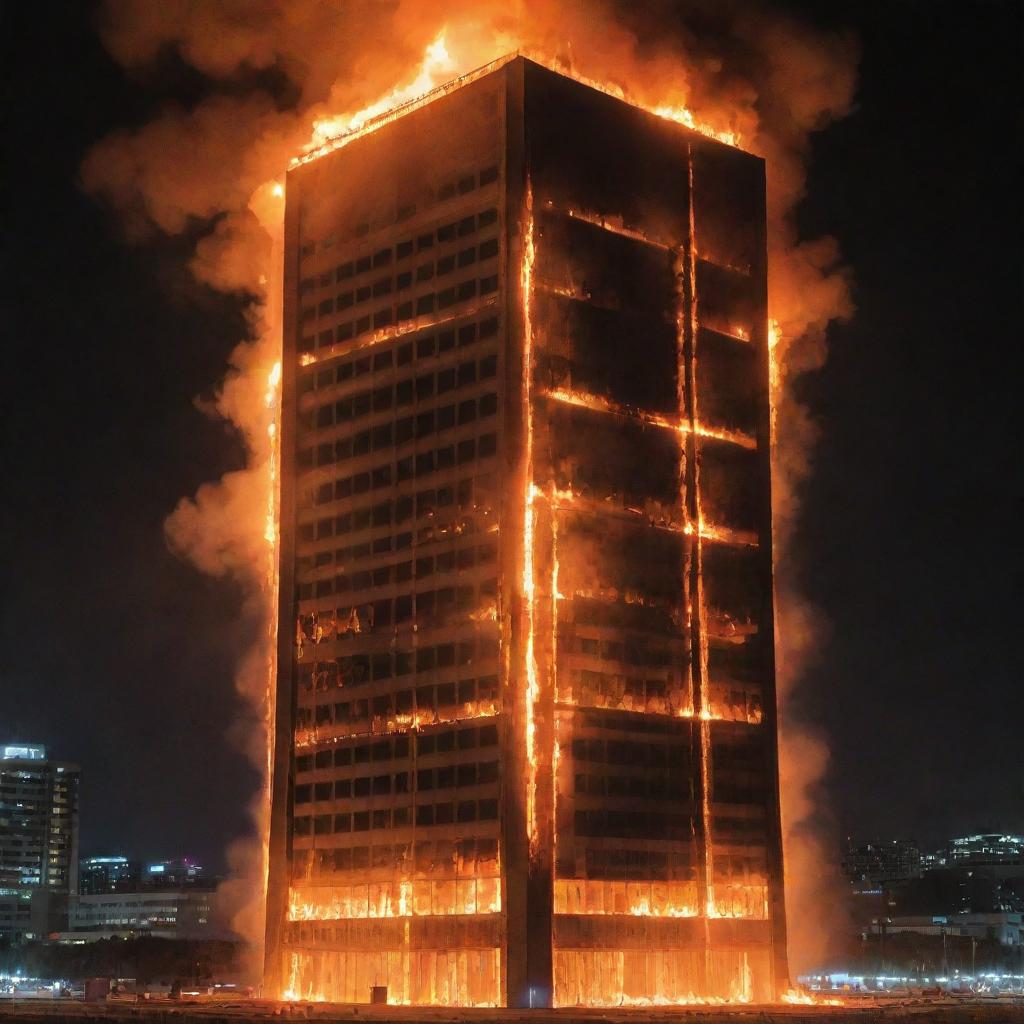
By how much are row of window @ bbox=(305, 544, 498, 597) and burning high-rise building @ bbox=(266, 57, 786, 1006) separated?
27 cm

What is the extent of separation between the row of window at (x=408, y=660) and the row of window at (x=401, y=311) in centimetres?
1954

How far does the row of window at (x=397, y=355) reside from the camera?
120562mm

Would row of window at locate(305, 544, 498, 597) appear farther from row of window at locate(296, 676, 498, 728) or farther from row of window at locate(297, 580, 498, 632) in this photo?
row of window at locate(296, 676, 498, 728)

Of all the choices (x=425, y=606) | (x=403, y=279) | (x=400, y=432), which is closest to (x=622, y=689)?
(x=425, y=606)

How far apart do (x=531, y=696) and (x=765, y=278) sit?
3956cm

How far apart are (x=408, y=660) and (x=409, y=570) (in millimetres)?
5832

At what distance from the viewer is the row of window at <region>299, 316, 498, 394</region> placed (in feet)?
396

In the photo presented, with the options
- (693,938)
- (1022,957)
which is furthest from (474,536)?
(1022,957)

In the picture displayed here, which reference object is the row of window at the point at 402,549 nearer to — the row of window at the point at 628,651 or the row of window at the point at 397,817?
the row of window at the point at 628,651

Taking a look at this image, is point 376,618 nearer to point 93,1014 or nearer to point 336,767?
point 336,767

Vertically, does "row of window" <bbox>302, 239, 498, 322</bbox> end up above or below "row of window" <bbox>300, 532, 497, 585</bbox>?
above

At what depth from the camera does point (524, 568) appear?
115 meters

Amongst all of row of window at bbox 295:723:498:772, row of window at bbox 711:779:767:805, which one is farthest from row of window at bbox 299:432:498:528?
row of window at bbox 711:779:767:805

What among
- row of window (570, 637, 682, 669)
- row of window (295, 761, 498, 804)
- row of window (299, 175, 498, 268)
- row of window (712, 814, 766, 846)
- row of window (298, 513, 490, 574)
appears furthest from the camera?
row of window (712, 814, 766, 846)
